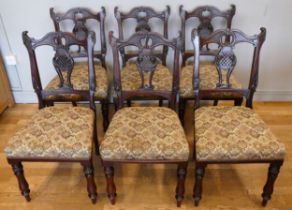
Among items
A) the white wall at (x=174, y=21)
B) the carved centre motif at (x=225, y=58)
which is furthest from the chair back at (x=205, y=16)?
the carved centre motif at (x=225, y=58)

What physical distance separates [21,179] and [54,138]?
355mm

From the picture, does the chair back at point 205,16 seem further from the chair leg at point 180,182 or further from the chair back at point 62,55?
the chair leg at point 180,182

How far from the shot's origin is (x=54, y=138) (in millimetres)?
1485

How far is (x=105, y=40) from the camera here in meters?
2.32

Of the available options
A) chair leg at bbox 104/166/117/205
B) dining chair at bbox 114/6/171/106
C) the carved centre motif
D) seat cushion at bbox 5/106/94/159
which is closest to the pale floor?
chair leg at bbox 104/166/117/205

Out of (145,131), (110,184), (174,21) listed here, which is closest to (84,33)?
(174,21)

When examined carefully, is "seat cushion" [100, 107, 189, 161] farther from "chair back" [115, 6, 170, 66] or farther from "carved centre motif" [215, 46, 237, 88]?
"chair back" [115, 6, 170, 66]

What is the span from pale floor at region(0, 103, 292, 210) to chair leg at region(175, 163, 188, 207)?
7 centimetres

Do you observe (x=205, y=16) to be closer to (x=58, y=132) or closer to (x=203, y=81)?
(x=203, y=81)

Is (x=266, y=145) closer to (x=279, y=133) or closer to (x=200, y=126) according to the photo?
(x=200, y=126)

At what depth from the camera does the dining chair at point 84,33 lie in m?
2.06

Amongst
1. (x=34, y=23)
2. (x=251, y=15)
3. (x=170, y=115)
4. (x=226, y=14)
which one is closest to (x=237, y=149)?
(x=170, y=115)

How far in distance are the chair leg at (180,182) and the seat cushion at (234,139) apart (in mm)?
107

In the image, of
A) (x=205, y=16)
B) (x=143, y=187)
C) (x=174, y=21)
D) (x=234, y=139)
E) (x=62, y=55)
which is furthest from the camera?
(x=174, y=21)
